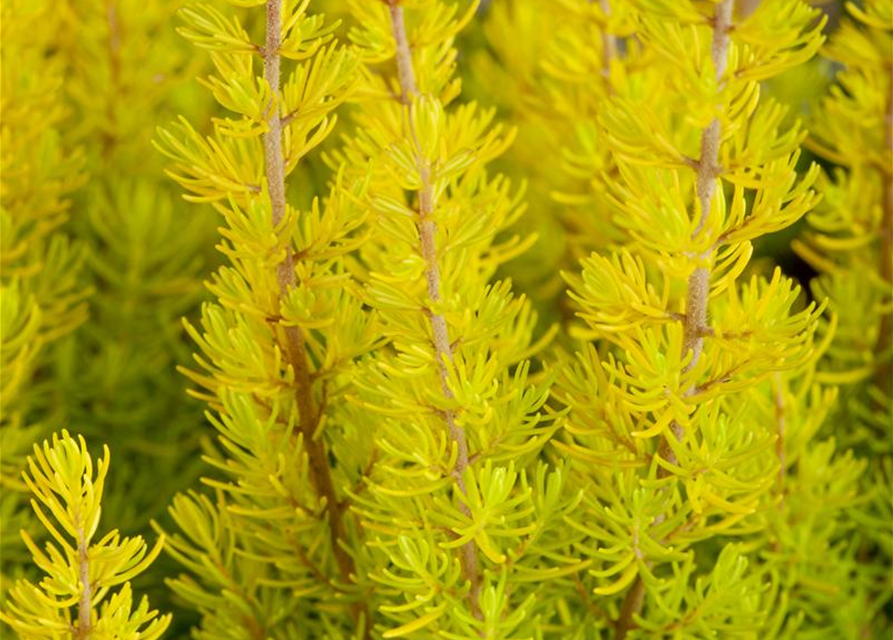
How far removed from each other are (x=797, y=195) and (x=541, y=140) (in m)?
0.20

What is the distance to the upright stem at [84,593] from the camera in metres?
0.23

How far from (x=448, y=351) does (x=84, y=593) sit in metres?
0.09

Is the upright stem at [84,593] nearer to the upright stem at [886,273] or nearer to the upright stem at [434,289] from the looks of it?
the upright stem at [434,289]

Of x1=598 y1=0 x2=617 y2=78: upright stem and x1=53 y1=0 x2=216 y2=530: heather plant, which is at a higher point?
x1=598 y1=0 x2=617 y2=78: upright stem

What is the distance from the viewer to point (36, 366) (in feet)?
1.24

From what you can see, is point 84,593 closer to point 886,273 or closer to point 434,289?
point 434,289

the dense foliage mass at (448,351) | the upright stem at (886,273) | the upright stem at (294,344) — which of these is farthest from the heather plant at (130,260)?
Answer: the upright stem at (886,273)

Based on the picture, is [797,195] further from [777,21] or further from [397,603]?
[397,603]

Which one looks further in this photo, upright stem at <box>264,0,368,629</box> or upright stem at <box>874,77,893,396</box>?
upright stem at <box>874,77,893,396</box>

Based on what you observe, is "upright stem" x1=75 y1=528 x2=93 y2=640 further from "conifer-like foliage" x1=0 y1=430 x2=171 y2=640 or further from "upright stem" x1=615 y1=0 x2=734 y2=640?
"upright stem" x1=615 y1=0 x2=734 y2=640

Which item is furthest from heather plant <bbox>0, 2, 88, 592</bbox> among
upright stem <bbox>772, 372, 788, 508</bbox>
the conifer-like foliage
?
upright stem <bbox>772, 372, 788, 508</bbox>

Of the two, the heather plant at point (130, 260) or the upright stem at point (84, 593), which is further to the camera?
the heather plant at point (130, 260)

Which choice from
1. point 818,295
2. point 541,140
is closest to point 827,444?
point 818,295

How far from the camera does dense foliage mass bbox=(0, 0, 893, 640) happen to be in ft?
0.78
